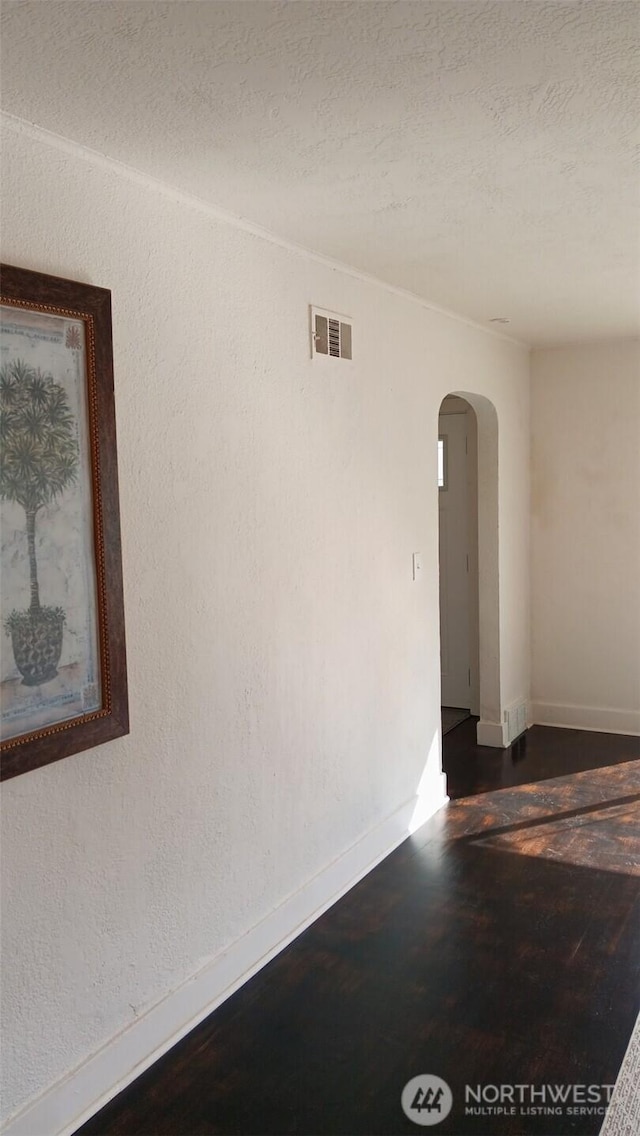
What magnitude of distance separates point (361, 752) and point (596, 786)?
159 centimetres

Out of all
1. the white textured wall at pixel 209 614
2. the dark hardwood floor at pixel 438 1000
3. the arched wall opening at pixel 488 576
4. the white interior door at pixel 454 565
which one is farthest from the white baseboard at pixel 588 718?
the white textured wall at pixel 209 614

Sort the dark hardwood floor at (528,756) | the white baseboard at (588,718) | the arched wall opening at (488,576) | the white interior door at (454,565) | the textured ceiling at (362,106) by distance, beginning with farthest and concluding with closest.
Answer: the white interior door at (454,565) < the white baseboard at (588,718) < the arched wall opening at (488,576) < the dark hardwood floor at (528,756) < the textured ceiling at (362,106)

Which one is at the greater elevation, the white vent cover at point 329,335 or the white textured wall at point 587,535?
the white vent cover at point 329,335

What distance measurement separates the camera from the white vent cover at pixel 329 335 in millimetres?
3271

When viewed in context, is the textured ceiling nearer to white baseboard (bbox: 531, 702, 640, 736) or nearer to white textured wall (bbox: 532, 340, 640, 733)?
white textured wall (bbox: 532, 340, 640, 733)

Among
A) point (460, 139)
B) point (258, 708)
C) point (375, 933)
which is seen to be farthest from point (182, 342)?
point (375, 933)

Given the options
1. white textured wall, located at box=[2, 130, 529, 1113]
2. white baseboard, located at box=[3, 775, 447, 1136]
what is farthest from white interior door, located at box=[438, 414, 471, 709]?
white baseboard, located at box=[3, 775, 447, 1136]

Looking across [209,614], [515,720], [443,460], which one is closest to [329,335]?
[209,614]

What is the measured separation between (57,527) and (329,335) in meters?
1.62

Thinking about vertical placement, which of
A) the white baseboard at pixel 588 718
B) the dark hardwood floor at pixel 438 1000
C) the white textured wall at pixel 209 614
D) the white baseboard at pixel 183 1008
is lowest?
the dark hardwood floor at pixel 438 1000

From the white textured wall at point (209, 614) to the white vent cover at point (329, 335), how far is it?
65mm

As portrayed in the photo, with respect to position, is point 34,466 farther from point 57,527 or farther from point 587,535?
point 587,535

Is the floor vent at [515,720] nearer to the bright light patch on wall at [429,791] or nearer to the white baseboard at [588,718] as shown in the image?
the white baseboard at [588,718]

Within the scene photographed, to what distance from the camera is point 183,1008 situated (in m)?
2.58
